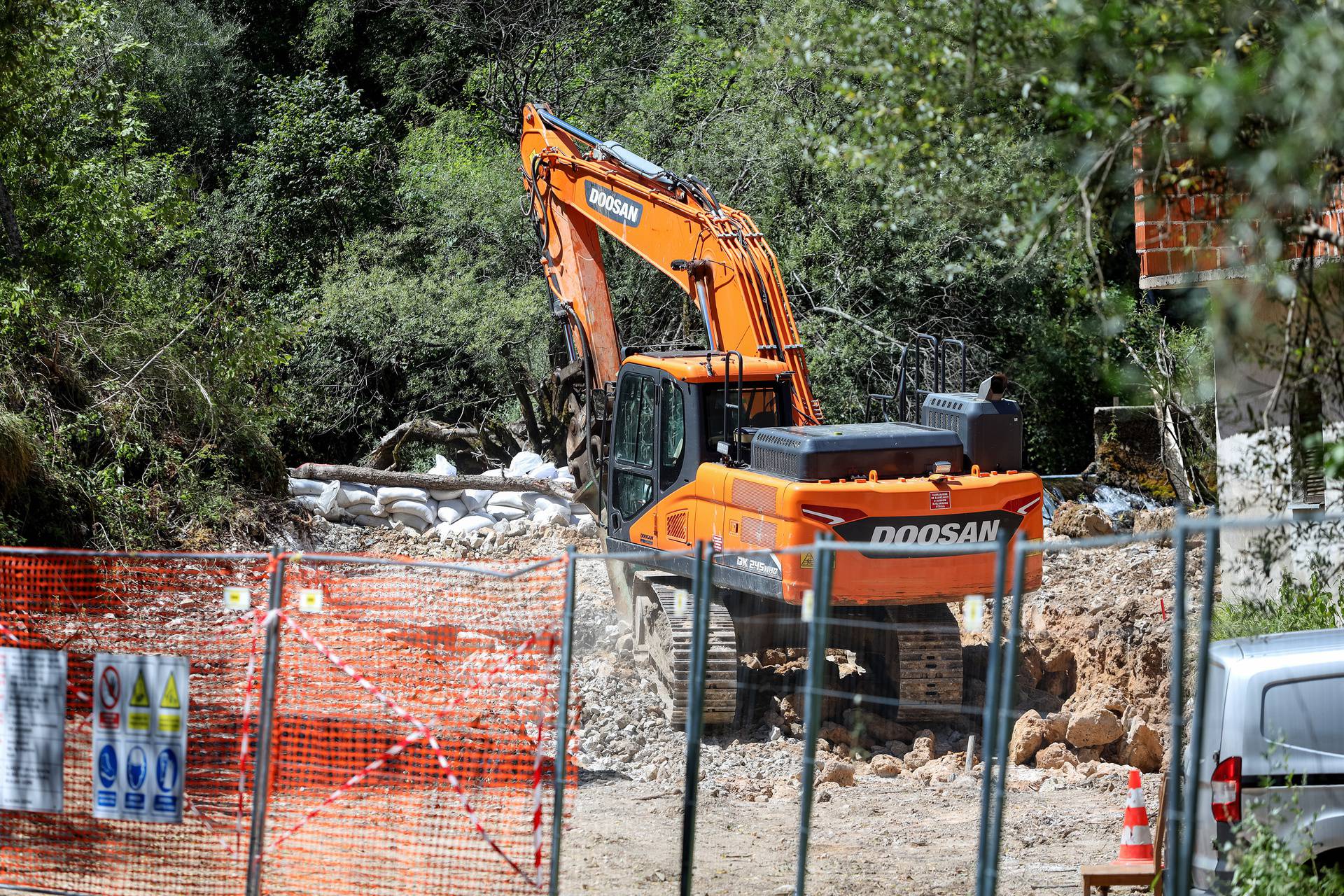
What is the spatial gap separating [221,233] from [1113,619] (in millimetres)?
16992

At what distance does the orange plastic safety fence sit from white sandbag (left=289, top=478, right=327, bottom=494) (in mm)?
7294

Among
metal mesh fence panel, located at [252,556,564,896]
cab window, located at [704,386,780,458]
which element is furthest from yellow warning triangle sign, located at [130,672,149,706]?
cab window, located at [704,386,780,458]

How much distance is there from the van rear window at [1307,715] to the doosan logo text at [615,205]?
824 centimetres

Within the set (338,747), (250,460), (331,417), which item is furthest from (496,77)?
(338,747)

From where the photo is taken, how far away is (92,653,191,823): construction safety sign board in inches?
253

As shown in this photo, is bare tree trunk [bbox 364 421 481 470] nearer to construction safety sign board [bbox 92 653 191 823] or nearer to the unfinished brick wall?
construction safety sign board [bbox 92 653 191 823]

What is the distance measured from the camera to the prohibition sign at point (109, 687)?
646 centimetres

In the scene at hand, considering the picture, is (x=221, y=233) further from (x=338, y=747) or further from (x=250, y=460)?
(x=338, y=747)

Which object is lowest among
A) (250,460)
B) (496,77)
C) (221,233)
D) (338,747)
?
(338,747)

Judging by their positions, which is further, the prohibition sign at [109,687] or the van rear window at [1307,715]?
the prohibition sign at [109,687]

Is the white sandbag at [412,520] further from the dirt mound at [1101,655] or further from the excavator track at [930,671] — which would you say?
the excavator track at [930,671]

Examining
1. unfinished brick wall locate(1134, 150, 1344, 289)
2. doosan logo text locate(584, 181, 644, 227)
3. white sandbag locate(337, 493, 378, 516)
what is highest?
doosan logo text locate(584, 181, 644, 227)

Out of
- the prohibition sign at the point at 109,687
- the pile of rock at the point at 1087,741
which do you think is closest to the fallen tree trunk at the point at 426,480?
the pile of rock at the point at 1087,741

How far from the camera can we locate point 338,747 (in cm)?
764
